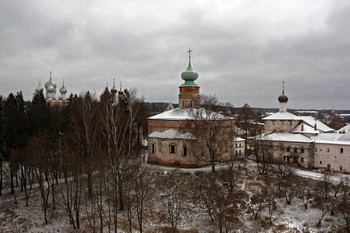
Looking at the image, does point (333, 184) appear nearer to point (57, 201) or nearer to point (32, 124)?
point (57, 201)

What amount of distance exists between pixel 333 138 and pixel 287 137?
14.8ft

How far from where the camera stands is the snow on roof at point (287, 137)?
3006 centimetres

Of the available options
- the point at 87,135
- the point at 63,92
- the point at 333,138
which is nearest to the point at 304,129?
the point at 333,138

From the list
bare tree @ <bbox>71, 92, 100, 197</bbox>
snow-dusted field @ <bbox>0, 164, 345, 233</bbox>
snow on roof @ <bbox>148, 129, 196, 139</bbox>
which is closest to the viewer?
snow-dusted field @ <bbox>0, 164, 345, 233</bbox>

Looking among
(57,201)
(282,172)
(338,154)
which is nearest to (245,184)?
(282,172)

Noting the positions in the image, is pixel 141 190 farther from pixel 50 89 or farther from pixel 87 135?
pixel 50 89

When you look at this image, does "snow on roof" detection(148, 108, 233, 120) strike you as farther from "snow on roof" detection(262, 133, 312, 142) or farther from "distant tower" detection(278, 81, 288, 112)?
"distant tower" detection(278, 81, 288, 112)

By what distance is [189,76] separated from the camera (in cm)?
3078

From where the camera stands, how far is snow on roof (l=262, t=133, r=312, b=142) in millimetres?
30059

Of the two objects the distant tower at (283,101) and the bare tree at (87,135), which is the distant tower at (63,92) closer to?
the bare tree at (87,135)

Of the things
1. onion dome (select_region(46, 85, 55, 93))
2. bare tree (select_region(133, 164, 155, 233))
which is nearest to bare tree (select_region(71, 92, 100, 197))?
bare tree (select_region(133, 164, 155, 233))

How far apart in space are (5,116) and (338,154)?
31463 mm

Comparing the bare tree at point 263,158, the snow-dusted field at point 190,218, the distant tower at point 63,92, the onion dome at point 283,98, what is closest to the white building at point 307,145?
the bare tree at point 263,158

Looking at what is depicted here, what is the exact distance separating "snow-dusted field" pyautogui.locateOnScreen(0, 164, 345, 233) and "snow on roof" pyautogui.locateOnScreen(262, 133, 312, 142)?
11112mm
